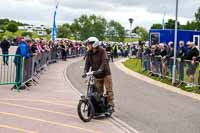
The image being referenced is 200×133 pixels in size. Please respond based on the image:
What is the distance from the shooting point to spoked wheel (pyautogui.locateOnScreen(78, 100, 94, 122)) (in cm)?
1139

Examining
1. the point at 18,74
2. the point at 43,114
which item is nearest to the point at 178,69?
the point at 18,74

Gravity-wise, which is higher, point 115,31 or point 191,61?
point 115,31

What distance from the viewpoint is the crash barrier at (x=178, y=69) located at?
757 inches

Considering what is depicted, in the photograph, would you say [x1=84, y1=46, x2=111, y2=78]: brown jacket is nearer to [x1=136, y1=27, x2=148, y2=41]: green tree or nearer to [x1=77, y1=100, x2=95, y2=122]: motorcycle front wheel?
[x1=77, y1=100, x2=95, y2=122]: motorcycle front wheel

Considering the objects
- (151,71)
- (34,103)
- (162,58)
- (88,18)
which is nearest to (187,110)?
(34,103)

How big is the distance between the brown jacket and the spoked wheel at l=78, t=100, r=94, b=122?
0.89m

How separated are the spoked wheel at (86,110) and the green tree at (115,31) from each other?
304 ft

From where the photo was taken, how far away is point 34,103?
14211 millimetres

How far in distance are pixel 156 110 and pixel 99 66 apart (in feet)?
8.81

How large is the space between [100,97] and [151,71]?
1602cm

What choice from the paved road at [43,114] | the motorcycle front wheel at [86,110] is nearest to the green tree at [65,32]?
the paved road at [43,114]

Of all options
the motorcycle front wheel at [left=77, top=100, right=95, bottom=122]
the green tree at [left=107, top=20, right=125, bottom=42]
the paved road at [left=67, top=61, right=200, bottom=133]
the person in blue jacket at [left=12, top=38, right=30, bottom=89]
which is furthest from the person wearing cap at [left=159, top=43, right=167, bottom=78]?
the green tree at [left=107, top=20, right=125, bottom=42]

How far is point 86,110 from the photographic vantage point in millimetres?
11586

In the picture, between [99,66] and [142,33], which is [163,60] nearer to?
[99,66]
